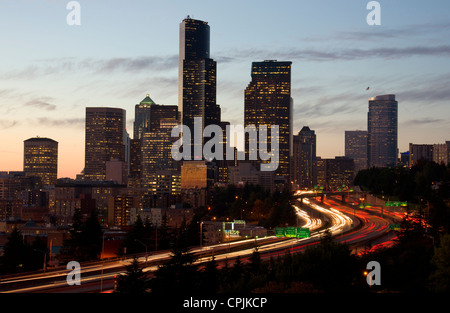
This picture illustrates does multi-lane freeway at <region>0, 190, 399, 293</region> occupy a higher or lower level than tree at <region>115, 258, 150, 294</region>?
lower

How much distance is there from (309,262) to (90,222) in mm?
52783

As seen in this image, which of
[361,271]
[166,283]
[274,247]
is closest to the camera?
[166,283]

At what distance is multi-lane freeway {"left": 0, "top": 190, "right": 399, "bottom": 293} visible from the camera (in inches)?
1800

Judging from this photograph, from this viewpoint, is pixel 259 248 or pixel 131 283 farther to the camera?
pixel 259 248

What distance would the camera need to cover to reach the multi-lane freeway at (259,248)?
150 feet

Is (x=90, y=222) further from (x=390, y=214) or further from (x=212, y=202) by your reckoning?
(x=212, y=202)

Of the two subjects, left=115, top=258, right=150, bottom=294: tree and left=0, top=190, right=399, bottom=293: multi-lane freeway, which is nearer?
left=115, top=258, right=150, bottom=294: tree

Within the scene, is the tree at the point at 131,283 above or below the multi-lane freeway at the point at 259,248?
above

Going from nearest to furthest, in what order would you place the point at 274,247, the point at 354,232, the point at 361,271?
the point at 361,271 → the point at 274,247 → the point at 354,232

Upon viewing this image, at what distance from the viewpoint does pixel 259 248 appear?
237 ft

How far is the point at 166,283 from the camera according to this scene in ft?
121

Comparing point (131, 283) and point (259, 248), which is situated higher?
point (131, 283)
